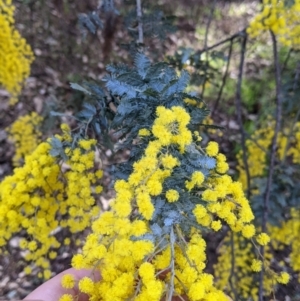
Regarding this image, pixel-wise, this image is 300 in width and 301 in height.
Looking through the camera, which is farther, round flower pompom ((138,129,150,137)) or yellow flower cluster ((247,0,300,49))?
yellow flower cluster ((247,0,300,49))

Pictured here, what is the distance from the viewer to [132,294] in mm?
1004

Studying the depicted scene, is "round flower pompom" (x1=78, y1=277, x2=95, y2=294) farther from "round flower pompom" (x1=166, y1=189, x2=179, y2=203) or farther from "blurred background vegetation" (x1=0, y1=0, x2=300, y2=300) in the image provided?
"blurred background vegetation" (x1=0, y1=0, x2=300, y2=300)

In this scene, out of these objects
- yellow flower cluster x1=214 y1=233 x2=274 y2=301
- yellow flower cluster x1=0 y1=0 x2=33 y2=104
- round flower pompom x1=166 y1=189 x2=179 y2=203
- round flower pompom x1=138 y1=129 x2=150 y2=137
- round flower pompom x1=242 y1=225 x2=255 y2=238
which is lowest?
yellow flower cluster x1=214 y1=233 x2=274 y2=301

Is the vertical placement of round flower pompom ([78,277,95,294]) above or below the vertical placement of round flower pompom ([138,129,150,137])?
below

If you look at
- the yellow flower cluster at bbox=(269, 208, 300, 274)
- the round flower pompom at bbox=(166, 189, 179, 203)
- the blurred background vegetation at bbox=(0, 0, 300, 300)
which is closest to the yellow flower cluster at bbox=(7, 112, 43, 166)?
the blurred background vegetation at bbox=(0, 0, 300, 300)

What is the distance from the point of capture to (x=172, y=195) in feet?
3.42

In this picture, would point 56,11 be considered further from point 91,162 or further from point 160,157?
point 160,157

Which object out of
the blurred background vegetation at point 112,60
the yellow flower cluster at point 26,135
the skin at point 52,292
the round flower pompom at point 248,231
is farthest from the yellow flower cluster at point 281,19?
the yellow flower cluster at point 26,135

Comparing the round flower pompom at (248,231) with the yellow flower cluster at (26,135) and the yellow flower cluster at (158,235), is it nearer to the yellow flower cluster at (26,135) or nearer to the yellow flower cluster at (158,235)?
the yellow flower cluster at (158,235)

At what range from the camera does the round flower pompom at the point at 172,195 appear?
104 cm

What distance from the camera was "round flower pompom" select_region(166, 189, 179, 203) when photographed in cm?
104

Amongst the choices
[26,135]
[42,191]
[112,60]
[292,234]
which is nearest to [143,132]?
[42,191]

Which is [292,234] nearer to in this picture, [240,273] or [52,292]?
[240,273]

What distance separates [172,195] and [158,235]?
0.10 metres
